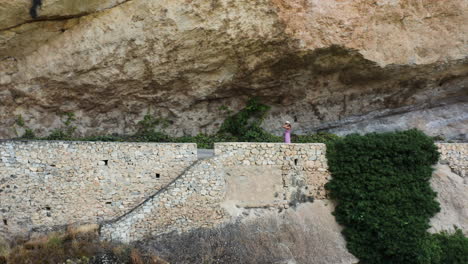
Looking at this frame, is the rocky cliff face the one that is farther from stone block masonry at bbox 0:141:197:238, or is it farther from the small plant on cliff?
stone block masonry at bbox 0:141:197:238

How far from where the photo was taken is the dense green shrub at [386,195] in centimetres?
935

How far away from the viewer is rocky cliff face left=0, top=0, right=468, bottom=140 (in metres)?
10.4

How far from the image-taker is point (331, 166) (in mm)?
10195

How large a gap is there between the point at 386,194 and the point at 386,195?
0.09 feet

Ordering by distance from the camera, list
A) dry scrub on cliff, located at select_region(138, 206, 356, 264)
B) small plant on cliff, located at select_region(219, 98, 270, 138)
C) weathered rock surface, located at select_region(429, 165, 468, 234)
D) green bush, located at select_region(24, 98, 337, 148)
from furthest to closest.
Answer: small plant on cliff, located at select_region(219, 98, 270, 138)
green bush, located at select_region(24, 98, 337, 148)
weathered rock surface, located at select_region(429, 165, 468, 234)
dry scrub on cliff, located at select_region(138, 206, 356, 264)

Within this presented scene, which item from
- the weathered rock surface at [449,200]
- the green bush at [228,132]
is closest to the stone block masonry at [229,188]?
the green bush at [228,132]

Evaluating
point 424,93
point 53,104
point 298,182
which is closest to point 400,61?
point 424,93

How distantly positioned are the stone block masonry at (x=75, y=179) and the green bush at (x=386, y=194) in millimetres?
3970

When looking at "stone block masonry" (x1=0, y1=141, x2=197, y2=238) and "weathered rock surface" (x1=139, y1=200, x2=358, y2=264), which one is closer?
"weathered rock surface" (x1=139, y1=200, x2=358, y2=264)

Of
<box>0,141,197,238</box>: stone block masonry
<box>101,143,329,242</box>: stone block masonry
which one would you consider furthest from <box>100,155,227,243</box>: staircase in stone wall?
<box>0,141,197,238</box>: stone block masonry

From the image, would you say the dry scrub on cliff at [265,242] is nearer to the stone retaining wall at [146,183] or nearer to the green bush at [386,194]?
the stone retaining wall at [146,183]

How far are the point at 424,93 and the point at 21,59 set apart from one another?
39.4 ft

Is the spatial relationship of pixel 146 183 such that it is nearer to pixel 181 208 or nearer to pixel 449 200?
pixel 181 208

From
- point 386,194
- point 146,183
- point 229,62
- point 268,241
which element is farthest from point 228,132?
point 386,194
